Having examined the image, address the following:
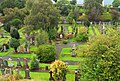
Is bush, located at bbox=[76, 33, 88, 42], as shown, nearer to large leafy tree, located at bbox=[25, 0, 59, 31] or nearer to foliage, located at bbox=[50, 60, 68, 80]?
large leafy tree, located at bbox=[25, 0, 59, 31]

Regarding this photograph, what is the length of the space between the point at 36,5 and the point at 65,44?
23.5 feet

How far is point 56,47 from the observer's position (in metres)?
35.3

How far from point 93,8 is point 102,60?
124ft

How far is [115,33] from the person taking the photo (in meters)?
21.7

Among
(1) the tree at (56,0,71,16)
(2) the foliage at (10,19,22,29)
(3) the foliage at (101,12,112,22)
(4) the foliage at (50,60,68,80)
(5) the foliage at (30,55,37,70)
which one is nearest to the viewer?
(4) the foliage at (50,60,68,80)

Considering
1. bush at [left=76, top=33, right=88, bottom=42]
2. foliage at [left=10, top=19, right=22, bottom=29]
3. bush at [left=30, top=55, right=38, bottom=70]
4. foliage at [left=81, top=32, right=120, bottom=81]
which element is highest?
foliage at [left=81, top=32, right=120, bottom=81]

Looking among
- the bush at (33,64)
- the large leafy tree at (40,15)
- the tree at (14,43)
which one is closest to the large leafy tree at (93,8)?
the large leafy tree at (40,15)

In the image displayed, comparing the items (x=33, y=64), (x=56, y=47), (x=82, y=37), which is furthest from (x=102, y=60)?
(x=82, y=37)

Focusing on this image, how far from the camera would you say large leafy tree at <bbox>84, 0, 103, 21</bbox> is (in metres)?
55.7

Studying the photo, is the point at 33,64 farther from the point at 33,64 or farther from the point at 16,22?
the point at 16,22

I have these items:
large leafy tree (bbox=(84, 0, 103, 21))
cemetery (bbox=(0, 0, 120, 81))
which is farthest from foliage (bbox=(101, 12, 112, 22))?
large leafy tree (bbox=(84, 0, 103, 21))

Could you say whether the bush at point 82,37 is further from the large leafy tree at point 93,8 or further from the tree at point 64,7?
the tree at point 64,7

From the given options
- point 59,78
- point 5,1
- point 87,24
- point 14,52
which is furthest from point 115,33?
point 5,1

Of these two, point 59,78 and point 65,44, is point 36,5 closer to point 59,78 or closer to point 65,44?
point 65,44
